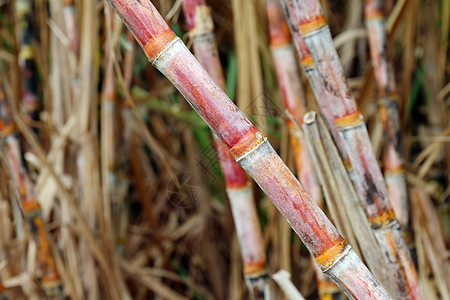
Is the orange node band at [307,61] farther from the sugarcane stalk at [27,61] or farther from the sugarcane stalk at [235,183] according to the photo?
the sugarcane stalk at [27,61]

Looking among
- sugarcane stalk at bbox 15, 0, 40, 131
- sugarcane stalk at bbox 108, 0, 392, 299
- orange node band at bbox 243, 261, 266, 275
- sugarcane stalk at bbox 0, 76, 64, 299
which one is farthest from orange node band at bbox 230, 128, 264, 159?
sugarcane stalk at bbox 15, 0, 40, 131

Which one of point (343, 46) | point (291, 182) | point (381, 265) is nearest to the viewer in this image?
point (291, 182)

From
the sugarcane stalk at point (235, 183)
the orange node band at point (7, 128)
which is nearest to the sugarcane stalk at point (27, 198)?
the orange node band at point (7, 128)

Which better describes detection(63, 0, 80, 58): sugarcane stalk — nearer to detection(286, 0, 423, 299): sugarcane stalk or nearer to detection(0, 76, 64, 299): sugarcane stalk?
detection(0, 76, 64, 299): sugarcane stalk

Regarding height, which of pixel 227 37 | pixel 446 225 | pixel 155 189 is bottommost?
pixel 446 225

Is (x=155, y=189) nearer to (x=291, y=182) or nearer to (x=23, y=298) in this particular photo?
(x=23, y=298)

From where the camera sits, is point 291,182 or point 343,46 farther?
point 343,46

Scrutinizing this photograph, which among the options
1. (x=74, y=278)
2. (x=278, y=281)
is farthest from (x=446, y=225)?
(x=74, y=278)

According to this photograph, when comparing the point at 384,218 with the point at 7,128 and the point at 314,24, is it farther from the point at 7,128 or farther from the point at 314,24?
the point at 7,128
